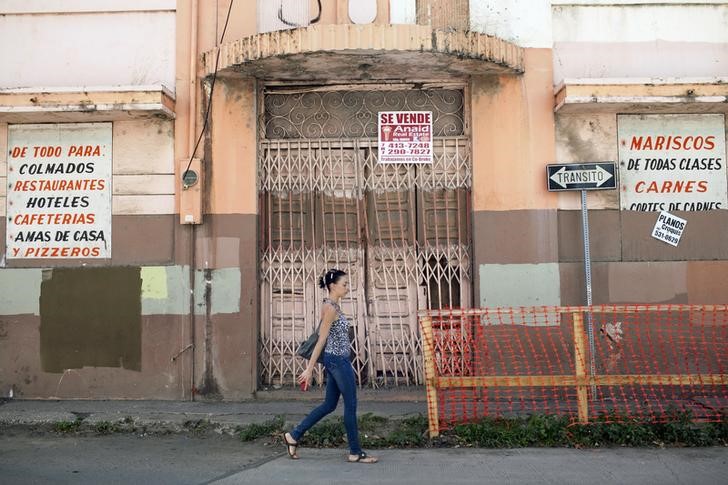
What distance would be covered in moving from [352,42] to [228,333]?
12.5 ft

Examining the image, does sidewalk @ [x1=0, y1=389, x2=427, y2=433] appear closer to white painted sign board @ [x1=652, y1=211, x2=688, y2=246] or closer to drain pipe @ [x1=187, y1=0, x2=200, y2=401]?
drain pipe @ [x1=187, y1=0, x2=200, y2=401]

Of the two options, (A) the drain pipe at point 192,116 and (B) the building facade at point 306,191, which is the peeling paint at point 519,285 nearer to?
(B) the building facade at point 306,191

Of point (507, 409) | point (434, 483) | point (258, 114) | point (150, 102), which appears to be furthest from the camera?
point (258, 114)

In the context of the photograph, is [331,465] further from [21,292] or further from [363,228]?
[21,292]

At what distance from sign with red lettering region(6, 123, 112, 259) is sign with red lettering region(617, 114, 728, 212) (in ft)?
21.6

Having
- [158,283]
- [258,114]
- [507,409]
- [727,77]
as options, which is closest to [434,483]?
[507,409]

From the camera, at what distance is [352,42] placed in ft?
25.0

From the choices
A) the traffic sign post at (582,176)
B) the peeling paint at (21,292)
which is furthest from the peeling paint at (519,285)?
the peeling paint at (21,292)

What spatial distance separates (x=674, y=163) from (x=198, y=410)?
6.54m

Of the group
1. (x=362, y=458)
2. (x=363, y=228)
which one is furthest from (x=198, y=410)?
(x=363, y=228)

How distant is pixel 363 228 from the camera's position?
346 inches

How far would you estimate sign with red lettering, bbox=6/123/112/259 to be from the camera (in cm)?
869

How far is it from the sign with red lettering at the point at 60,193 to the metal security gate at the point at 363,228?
205 cm

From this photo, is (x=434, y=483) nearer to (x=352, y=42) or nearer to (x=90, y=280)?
(x=352, y=42)
